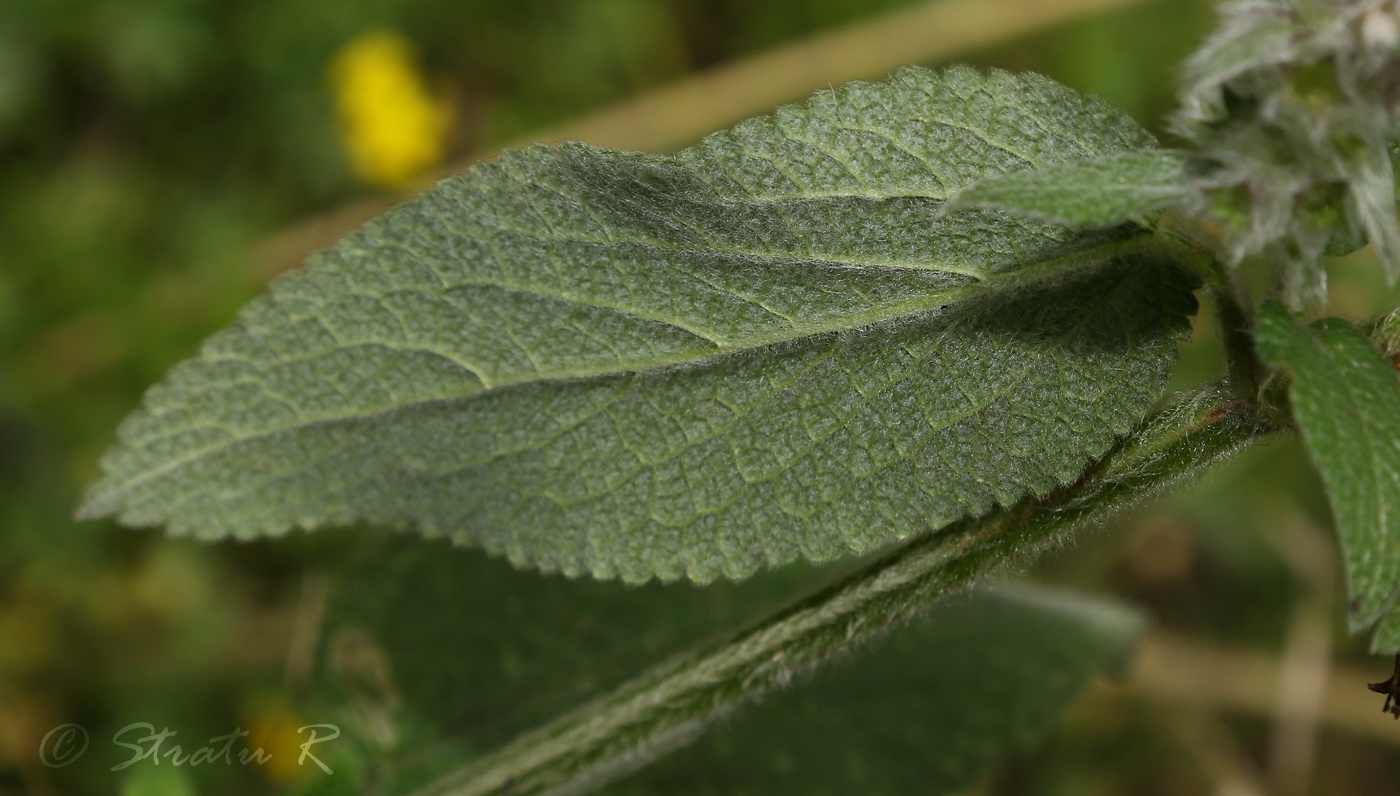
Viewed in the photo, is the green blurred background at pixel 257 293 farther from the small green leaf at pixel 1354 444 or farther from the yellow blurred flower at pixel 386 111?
the small green leaf at pixel 1354 444

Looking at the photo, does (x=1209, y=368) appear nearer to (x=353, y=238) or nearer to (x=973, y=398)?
(x=973, y=398)

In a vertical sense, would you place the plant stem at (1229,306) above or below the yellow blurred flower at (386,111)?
above

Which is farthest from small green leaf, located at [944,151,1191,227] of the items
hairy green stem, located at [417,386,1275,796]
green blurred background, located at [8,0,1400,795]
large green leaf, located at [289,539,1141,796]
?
green blurred background, located at [8,0,1400,795]

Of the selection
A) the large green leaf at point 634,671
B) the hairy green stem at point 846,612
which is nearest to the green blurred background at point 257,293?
the large green leaf at point 634,671

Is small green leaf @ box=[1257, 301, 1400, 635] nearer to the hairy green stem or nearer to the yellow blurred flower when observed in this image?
the hairy green stem

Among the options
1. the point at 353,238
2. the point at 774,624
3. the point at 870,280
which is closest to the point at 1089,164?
the point at 870,280

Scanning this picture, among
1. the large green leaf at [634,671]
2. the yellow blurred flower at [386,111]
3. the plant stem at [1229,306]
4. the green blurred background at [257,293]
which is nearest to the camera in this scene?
the plant stem at [1229,306]
